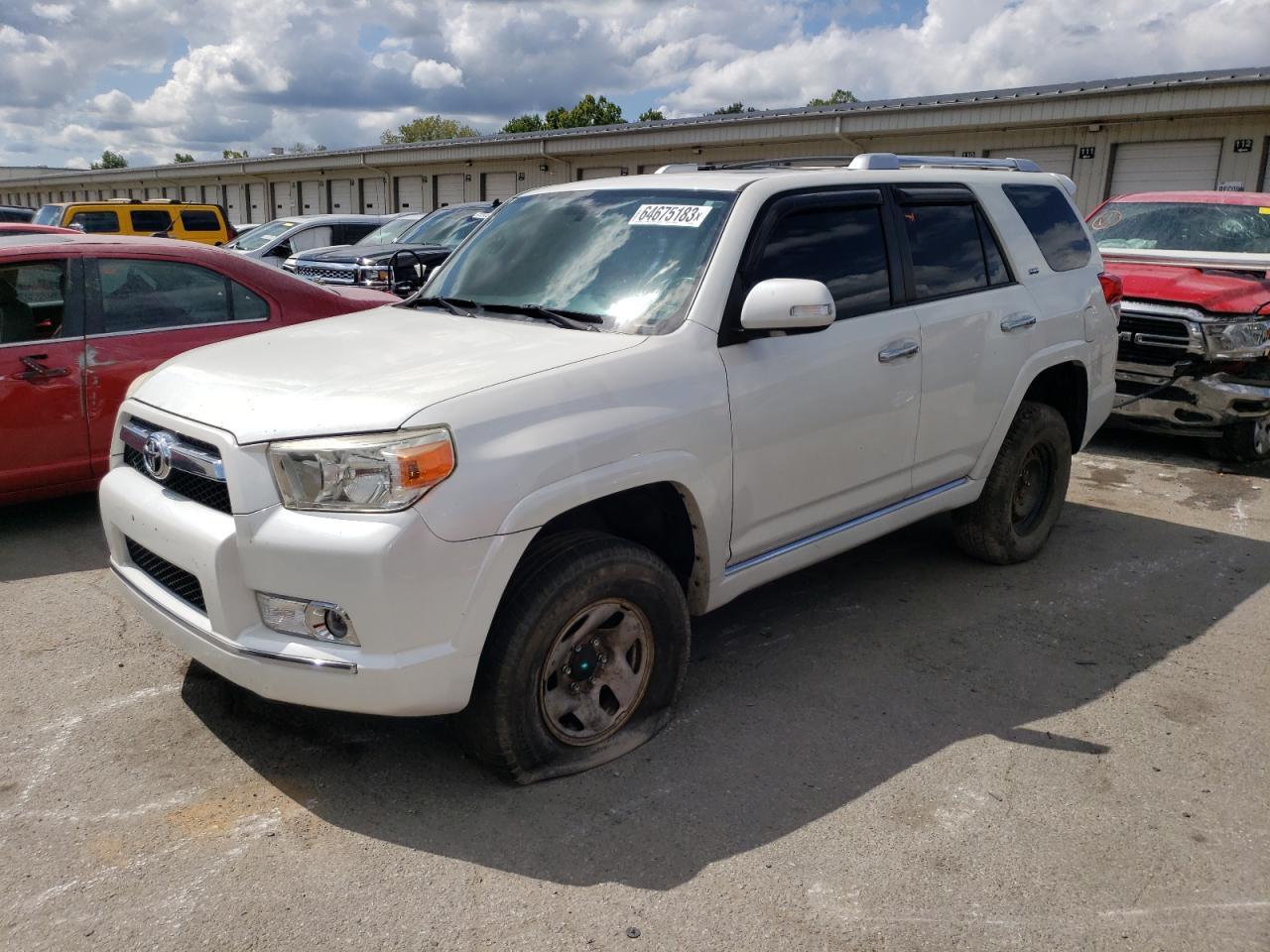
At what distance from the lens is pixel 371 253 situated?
1238 centimetres

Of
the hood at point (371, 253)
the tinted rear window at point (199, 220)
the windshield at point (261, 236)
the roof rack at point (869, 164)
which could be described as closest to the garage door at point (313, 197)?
the tinted rear window at point (199, 220)

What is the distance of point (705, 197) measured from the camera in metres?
3.91

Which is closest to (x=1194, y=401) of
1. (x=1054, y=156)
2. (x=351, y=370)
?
(x=351, y=370)

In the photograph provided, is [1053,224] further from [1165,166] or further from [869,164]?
[1165,166]

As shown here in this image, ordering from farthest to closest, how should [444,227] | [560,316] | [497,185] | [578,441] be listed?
1. [497,185]
2. [444,227]
3. [560,316]
4. [578,441]

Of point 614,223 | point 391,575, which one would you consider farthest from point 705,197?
point 391,575

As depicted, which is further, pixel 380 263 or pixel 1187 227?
pixel 380 263

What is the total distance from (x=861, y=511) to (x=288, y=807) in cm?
243

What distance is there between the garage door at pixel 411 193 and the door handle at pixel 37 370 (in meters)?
31.4

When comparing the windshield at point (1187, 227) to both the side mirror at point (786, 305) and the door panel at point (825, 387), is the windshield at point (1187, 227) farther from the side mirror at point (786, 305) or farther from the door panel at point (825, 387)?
the side mirror at point (786, 305)

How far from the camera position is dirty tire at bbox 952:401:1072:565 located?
5109 mm

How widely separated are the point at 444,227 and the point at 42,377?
9.32 m

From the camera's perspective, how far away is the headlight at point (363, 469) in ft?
9.16

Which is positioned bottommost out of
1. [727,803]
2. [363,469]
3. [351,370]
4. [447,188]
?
[727,803]
